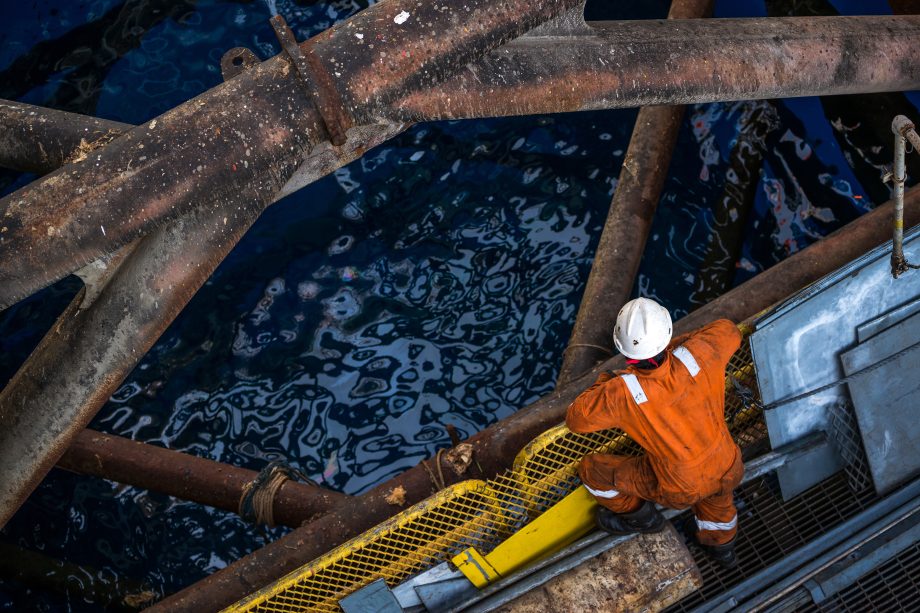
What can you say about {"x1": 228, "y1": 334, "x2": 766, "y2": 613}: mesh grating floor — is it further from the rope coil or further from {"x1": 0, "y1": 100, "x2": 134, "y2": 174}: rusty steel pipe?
{"x1": 0, "y1": 100, "x2": 134, "y2": 174}: rusty steel pipe

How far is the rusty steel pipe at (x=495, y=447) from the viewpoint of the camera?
4.26 m

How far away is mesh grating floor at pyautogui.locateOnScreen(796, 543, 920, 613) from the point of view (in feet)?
14.6

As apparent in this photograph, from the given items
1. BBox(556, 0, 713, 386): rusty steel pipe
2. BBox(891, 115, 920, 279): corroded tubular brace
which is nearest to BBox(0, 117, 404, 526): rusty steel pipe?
BBox(556, 0, 713, 386): rusty steel pipe

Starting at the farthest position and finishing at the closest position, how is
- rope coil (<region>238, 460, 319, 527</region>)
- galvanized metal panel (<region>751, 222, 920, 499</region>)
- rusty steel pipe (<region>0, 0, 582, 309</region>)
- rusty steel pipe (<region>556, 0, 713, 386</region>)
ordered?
rusty steel pipe (<region>556, 0, 713, 386</region>) → rope coil (<region>238, 460, 319, 527</region>) → galvanized metal panel (<region>751, 222, 920, 499</region>) → rusty steel pipe (<region>0, 0, 582, 309</region>)

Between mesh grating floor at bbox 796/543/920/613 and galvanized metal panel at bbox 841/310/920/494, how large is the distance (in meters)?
0.36

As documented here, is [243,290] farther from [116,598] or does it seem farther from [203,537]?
[116,598]

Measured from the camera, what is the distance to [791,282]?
4680 millimetres

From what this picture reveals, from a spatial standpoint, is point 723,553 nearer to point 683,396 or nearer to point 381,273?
point 683,396

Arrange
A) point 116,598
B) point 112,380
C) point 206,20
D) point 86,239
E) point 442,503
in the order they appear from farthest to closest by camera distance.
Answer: point 206,20
point 116,598
point 442,503
point 112,380
point 86,239

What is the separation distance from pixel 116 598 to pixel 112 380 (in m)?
3.26

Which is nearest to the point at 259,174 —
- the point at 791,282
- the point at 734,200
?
the point at 791,282

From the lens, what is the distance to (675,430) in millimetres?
4125

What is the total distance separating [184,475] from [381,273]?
2.54 metres

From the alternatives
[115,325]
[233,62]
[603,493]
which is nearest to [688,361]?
[603,493]
